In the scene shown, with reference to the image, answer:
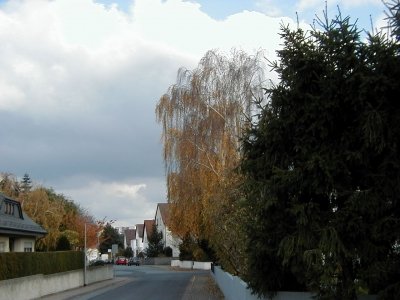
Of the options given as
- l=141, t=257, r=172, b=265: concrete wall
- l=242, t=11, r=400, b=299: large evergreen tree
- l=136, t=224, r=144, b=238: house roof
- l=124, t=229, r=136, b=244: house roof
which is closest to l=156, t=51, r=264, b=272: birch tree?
l=242, t=11, r=400, b=299: large evergreen tree

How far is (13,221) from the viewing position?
34.8m

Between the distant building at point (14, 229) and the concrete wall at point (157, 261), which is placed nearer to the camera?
the distant building at point (14, 229)

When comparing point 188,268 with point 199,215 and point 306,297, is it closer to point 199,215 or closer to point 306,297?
point 199,215

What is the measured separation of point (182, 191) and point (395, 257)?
2611cm

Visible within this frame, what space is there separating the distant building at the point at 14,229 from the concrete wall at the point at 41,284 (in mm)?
A: 3529

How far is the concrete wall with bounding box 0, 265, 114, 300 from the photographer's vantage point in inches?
895

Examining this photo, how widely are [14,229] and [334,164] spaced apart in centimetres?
2666

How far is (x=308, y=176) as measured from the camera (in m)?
9.92

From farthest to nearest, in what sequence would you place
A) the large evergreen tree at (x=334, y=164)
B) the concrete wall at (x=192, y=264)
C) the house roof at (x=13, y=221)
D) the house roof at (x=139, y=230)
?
the house roof at (x=139, y=230) < the concrete wall at (x=192, y=264) < the house roof at (x=13, y=221) < the large evergreen tree at (x=334, y=164)

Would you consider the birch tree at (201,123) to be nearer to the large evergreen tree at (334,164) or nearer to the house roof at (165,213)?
the house roof at (165,213)

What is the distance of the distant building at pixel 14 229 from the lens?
107ft

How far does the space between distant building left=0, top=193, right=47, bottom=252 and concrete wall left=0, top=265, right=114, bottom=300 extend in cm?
353

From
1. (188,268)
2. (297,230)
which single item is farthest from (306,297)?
(188,268)

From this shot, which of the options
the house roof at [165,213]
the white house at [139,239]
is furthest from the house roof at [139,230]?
the house roof at [165,213]
